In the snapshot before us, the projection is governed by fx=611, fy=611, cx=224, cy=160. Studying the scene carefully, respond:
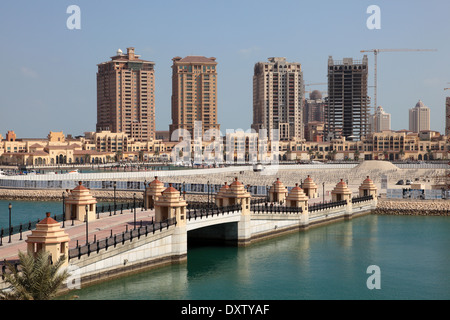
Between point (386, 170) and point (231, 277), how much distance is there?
118 m

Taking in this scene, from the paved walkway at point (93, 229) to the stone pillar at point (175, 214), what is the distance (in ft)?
9.64

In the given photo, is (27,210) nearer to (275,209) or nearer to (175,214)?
(275,209)

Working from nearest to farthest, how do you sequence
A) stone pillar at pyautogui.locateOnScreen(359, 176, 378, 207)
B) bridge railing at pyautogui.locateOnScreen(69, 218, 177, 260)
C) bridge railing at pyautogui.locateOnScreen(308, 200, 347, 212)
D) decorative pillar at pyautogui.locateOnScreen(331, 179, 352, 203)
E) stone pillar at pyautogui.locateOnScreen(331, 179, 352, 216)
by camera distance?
bridge railing at pyautogui.locateOnScreen(69, 218, 177, 260)
bridge railing at pyautogui.locateOnScreen(308, 200, 347, 212)
stone pillar at pyautogui.locateOnScreen(331, 179, 352, 216)
decorative pillar at pyautogui.locateOnScreen(331, 179, 352, 203)
stone pillar at pyautogui.locateOnScreen(359, 176, 378, 207)

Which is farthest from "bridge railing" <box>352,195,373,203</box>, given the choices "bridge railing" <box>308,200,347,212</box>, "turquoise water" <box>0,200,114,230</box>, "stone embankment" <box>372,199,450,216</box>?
"turquoise water" <box>0,200,114,230</box>

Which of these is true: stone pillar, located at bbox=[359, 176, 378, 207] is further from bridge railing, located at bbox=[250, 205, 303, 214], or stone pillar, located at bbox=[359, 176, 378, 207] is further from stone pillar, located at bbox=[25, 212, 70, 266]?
stone pillar, located at bbox=[25, 212, 70, 266]

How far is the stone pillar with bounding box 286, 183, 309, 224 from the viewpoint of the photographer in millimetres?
69375

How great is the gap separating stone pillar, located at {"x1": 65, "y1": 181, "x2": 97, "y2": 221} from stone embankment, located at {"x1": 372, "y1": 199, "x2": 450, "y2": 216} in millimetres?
49069

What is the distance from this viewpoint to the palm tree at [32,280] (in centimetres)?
3259

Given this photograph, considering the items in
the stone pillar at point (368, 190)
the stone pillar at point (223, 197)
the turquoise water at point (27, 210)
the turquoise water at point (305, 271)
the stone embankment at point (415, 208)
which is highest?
the stone pillar at point (223, 197)

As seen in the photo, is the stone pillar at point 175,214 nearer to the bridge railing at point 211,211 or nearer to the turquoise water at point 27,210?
the bridge railing at point 211,211

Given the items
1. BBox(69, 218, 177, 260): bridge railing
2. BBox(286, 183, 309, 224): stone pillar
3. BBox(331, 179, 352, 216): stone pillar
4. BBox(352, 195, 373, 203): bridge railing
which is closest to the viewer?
BBox(69, 218, 177, 260): bridge railing

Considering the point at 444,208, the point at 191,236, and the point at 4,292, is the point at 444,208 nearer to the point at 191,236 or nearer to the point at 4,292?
the point at 191,236

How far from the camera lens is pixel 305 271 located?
50.0m

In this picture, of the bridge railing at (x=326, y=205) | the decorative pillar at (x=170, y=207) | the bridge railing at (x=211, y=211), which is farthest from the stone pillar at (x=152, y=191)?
the bridge railing at (x=326, y=205)
